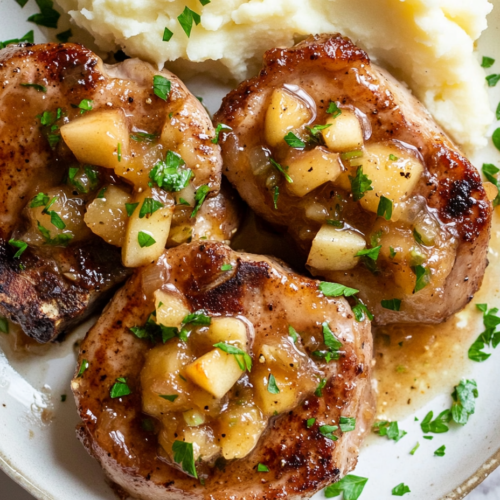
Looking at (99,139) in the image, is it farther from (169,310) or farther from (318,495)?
(318,495)

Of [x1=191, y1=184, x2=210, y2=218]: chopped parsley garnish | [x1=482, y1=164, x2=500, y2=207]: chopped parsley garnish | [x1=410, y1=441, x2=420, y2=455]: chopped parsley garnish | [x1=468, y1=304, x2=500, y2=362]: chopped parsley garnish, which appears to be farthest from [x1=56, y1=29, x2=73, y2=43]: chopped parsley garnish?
[x1=410, y1=441, x2=420, y2=455]: chopped parsley garnish

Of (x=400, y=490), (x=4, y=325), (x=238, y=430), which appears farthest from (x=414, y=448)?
(x=4, y=325)

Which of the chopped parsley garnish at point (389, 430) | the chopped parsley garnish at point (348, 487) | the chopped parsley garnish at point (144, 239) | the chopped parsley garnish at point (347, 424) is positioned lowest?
the chopped parsley garnish at point (348, 487)

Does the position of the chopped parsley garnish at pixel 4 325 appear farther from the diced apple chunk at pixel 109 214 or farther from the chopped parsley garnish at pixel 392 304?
the chopped parsley garnish at pixel 392 304

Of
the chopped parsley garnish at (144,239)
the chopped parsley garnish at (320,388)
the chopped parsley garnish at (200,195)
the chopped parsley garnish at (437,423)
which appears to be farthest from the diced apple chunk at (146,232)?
the chopped parsley garnish at (437,423)

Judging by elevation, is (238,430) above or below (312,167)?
below

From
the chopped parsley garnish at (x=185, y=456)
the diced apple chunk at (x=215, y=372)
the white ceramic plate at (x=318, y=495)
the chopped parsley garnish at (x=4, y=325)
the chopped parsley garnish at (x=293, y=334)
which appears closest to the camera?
the diced apple chunk at (x=215, y=372)

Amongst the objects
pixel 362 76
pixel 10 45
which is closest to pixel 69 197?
pixel 10 45
